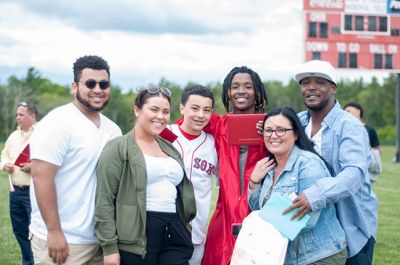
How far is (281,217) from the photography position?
13.3 feet

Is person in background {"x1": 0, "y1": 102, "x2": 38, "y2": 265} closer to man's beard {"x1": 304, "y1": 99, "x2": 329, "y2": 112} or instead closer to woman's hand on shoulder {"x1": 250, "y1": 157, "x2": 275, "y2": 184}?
woman's hand on shoulder {"x1": 250, "y1": 157, "x2": 275, "y2": 184}

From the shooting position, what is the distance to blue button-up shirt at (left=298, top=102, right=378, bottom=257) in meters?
4.14

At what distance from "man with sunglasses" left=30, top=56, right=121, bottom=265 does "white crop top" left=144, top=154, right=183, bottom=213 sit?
389 millimetres

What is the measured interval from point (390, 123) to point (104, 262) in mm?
76877

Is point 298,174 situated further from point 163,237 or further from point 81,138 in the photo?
point 81,138

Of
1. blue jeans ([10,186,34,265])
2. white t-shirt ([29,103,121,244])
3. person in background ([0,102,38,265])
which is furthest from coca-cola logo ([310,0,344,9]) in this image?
white t-shirt ([29,103,121,244])

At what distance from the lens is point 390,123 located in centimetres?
7712

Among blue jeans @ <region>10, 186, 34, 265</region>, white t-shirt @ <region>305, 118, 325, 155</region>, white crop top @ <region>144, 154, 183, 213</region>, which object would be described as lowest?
blue jeans @ <region>10, 186, 34, 265</region>

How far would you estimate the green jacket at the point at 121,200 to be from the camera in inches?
165

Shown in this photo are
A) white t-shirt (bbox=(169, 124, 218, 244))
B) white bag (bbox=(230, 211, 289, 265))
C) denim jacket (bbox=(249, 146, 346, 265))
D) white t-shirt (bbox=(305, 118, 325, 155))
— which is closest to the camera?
white bag (bbox=(230, 211, 289, 265))

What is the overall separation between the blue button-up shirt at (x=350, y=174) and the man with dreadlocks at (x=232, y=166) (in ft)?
1.85

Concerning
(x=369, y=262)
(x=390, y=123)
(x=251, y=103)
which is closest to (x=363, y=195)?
(x=369, y=262)

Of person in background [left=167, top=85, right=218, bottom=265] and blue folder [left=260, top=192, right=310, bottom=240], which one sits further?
person in background [left=167, top=85, right=218, bottom=265]

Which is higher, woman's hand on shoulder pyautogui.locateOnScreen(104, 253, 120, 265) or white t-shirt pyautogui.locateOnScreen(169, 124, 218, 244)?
white t-shirt pyautogui.locateOnScreen(169, 124, 218, 244)
